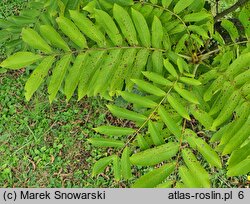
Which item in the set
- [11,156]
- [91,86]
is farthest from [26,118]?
[91,86]

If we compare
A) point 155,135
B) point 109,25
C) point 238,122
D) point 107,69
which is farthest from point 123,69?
point 238,122

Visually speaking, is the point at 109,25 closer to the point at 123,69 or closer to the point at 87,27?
the point at 87,27

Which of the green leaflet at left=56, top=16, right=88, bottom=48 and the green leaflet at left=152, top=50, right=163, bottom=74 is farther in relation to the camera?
the green leaflet at left=152, top=50, right=163, bottom=74

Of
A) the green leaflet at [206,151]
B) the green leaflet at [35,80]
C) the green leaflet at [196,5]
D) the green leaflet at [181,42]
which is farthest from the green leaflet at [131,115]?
the green leaflet at [196,5]

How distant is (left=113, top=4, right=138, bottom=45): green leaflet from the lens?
5.56 ft

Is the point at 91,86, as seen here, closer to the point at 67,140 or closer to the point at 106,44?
the point at 106,44

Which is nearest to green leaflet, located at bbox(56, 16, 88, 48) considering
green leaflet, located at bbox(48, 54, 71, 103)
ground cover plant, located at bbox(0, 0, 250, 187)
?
ground cover plant, located at bbox(0, 0, 250, 187)

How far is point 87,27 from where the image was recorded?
1.70 meters

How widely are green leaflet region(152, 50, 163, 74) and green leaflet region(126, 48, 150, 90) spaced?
1.4 inches

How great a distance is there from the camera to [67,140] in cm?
308

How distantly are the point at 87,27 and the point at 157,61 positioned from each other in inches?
13.3

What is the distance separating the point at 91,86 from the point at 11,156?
1575 millimetres

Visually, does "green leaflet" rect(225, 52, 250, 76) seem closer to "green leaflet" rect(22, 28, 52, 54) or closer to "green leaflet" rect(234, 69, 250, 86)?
"green leaflet" rect(234, 69, 250, 86)

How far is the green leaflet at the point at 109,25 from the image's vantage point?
1692 mm
